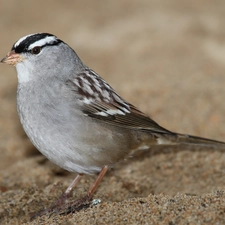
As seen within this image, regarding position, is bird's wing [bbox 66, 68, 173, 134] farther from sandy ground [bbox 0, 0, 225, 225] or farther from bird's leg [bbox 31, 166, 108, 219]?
sandy ground [bbox 0, 0, 225, 225]

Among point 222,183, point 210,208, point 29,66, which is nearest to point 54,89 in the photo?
point 29,66

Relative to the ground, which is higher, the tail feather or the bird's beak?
the bird's beak

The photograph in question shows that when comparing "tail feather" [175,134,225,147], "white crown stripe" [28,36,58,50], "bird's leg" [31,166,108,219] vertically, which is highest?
"white crown stripe" [28,36,58,50]

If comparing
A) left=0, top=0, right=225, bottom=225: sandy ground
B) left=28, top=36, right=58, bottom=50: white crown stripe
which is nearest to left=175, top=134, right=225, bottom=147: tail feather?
left=0, top=0, right=225, bottom=225: sandy ground

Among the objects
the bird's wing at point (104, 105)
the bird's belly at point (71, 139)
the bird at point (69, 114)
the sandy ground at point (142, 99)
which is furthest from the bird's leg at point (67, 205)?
the bird's wing at point (104, 105)

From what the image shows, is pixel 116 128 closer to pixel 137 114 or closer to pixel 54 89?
pixel 137 114

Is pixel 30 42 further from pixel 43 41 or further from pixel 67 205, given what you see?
pixel 67 205

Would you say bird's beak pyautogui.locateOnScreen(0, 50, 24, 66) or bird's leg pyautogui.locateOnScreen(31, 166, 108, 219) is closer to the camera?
bird's leg pyautogui.locateOnScreen(31, 166, 108, 219)

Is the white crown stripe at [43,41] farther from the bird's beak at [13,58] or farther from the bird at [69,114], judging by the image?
the bird's beak at [13,58]
